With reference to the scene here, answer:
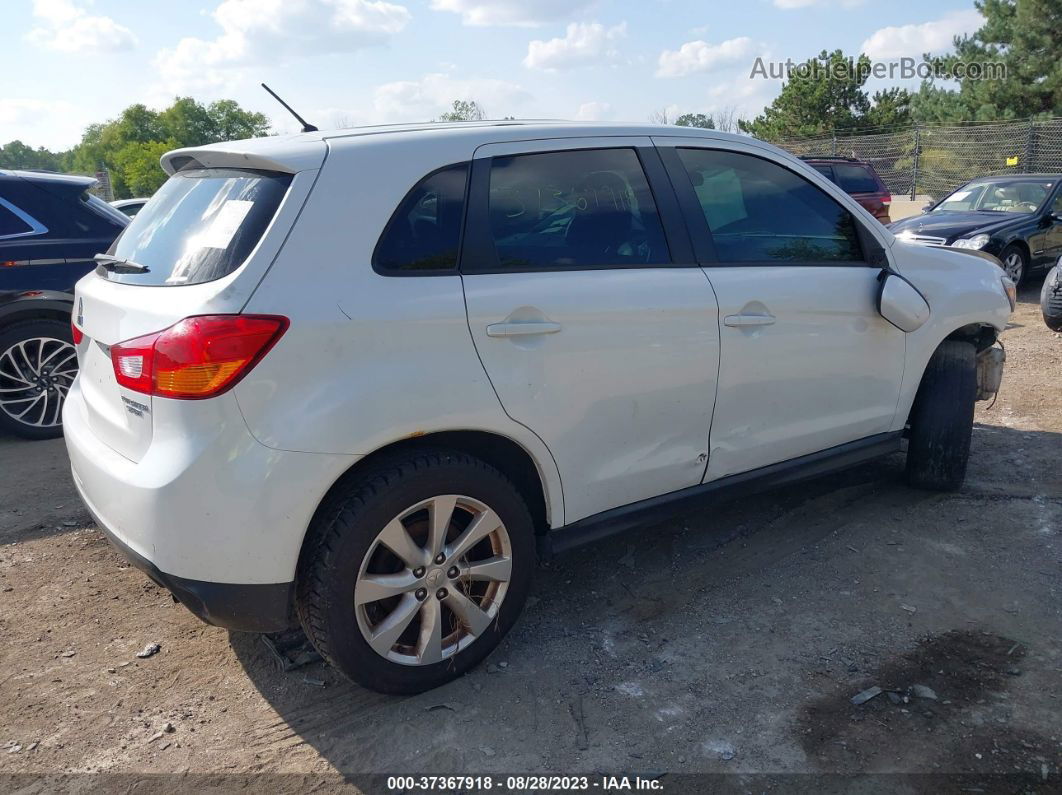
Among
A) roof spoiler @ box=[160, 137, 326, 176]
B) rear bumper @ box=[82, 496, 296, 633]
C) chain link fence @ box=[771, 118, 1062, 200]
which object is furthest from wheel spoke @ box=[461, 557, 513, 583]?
chain link fence @ box=[771, 118, 1062, 200]

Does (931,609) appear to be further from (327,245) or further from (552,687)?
(327,245)

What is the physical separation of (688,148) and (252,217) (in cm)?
181

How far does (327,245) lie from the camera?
260 centimetres

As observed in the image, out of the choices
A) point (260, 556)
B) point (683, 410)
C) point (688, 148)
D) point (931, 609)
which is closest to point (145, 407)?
point (260, 556)

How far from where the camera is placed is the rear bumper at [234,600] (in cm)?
254

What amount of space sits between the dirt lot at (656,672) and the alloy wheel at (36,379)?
172 centimetres

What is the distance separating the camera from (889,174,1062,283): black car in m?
10.4

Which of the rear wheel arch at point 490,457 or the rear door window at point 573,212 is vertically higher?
the rear door window at point 573,212

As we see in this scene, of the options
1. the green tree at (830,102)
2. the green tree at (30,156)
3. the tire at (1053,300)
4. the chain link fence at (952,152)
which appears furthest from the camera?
the green tree at (30,156)

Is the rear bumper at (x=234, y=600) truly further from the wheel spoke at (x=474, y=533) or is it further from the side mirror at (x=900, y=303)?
the side mirror at (x=900, y=303)

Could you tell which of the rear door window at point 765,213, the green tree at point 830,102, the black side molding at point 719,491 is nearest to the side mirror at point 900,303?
the rear door window at point 765,213

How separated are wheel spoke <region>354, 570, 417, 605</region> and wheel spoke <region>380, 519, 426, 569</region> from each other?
47 mm

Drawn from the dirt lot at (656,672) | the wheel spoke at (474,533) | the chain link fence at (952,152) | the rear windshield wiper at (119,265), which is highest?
the chain link fence at (952,152)

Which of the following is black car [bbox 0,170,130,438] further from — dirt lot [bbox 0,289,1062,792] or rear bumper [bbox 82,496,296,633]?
rear bumper [bbox 82,496,296,633]
